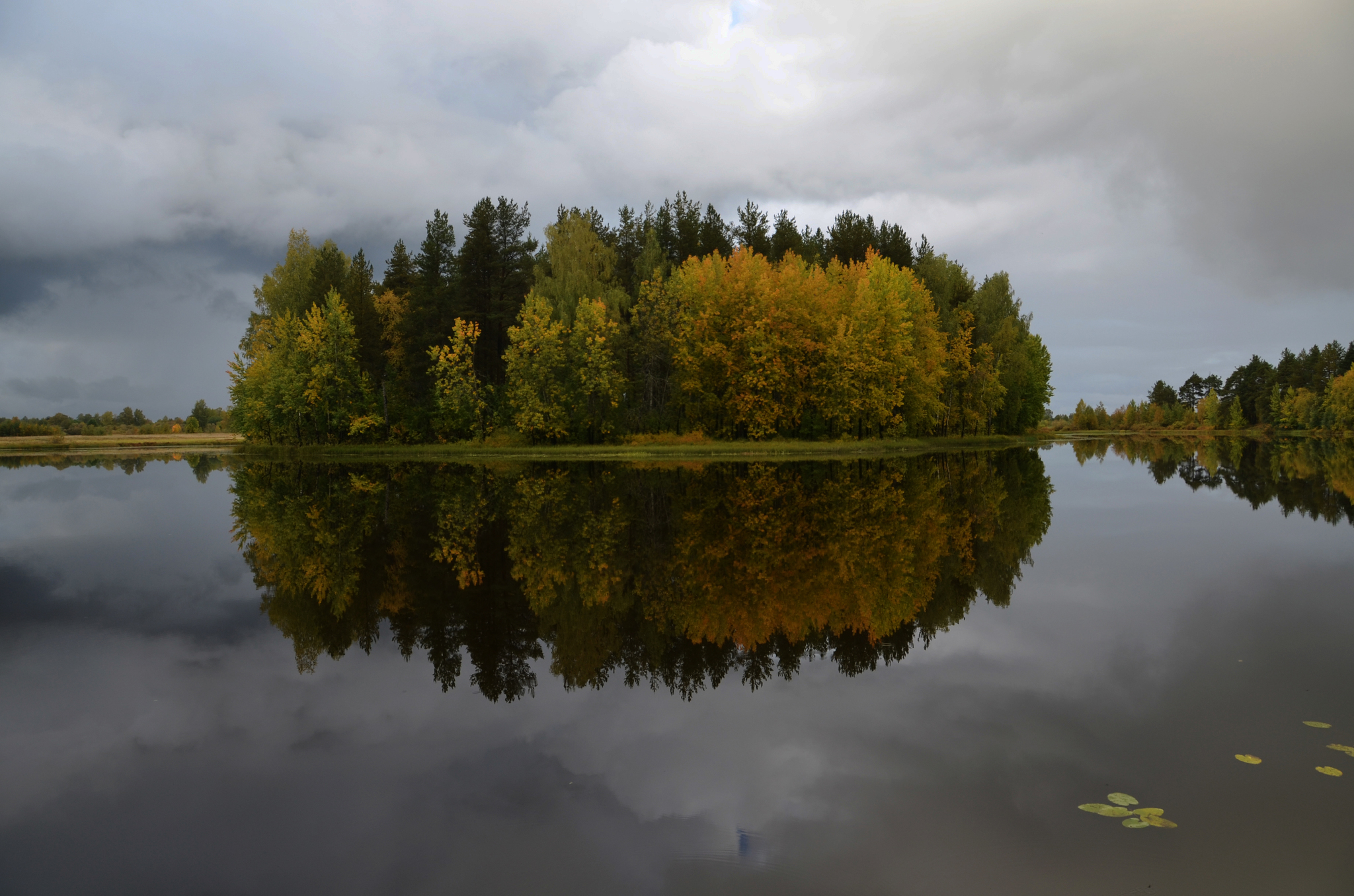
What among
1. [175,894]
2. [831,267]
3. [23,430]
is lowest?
[175,894]

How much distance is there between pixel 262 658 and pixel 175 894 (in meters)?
5.51

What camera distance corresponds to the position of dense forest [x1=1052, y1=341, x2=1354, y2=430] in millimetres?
111438

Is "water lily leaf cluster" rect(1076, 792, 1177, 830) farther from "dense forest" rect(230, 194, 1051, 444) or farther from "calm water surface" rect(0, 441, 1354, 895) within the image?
"dense forest" rect(230, 194, 1051, 444)

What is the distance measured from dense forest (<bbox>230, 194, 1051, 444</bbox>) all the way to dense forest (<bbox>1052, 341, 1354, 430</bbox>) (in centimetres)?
7389

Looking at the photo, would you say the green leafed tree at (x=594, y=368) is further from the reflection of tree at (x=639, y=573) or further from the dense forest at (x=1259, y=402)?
the dense forest at (x=1259, y=402)

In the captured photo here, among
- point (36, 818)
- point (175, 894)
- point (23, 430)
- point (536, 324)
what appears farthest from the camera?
point (23, 430)

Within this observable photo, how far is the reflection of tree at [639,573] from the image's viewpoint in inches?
389

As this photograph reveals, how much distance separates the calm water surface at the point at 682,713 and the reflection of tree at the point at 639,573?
0.34ft

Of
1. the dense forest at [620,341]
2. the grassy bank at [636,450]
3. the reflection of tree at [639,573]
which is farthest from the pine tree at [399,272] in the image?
the reflection of tree at [639,573]

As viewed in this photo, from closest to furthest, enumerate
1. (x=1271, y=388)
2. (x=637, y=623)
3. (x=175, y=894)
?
(x=175, y=894) < (x=637, y=623) < (x=1271, y=388)

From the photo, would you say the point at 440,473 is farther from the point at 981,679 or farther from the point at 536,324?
the point at 981,679

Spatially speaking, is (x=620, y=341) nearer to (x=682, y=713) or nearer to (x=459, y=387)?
(x=459, y=387)

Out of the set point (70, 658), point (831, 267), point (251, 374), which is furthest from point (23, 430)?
point (70, 658)

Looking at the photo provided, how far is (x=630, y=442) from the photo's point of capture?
184 ft
